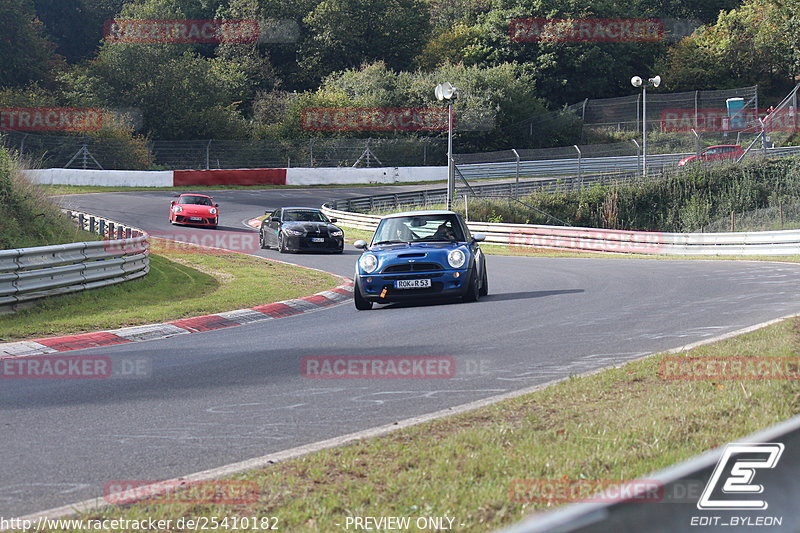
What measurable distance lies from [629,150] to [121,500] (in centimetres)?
4039

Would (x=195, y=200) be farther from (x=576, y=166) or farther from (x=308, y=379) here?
(x=308, y=379)

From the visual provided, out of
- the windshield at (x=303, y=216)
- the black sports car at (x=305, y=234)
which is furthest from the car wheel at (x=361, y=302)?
the windshield at (x=303, y=216)

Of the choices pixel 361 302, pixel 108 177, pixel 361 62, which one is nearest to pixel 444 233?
pixel 361 302

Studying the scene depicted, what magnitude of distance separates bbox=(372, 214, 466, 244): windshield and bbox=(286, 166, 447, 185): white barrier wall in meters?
39.9

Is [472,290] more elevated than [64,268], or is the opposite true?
[64,268]

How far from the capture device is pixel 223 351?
10172 mm

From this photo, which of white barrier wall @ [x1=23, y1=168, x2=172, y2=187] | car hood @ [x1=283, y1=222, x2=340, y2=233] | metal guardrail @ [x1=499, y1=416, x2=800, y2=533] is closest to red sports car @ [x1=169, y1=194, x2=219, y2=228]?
car hood @ [x1=283, y1=222, x2=340, y2=233]

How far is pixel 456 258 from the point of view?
46.3ft

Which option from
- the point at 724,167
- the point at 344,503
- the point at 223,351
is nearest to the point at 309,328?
the point at 223,351

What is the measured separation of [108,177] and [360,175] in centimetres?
1508

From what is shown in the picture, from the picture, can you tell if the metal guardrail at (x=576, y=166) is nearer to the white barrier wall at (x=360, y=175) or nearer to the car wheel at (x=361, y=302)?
the white barrier wall at (x=360, y=175)

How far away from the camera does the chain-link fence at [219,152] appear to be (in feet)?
164

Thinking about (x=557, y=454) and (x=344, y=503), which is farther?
(x=557, y=454)

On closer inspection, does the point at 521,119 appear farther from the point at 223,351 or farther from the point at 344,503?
the point at 344,503
